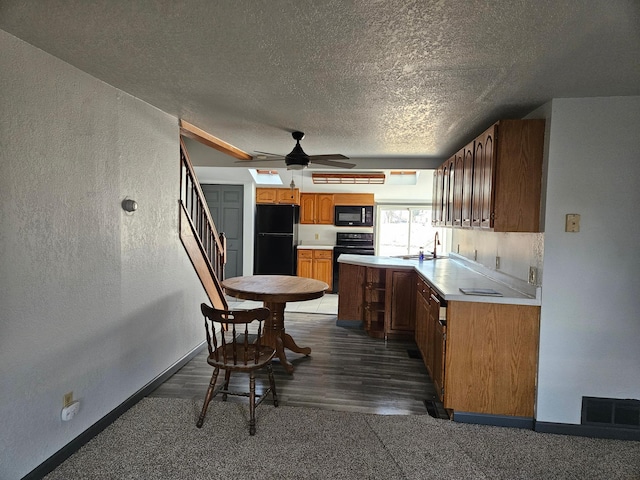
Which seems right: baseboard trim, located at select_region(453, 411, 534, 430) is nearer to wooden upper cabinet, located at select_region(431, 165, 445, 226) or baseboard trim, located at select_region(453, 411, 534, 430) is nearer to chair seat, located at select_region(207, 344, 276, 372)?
chair seat, located at select_region(207, 344, 276, 372)

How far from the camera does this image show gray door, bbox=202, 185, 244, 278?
257 inches

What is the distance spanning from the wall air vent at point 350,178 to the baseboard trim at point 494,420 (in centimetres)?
435

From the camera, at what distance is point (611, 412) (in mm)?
2342

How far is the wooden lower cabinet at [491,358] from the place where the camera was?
242 centimetres

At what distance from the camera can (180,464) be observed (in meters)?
1.97

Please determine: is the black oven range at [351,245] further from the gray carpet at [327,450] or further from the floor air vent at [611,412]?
the floor air vent at [611,412]

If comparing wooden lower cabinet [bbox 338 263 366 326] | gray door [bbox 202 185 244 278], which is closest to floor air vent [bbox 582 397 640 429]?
wooden lower cabinet [bbox 338 263 366 326]

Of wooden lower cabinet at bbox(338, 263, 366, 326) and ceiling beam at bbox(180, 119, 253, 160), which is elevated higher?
ceiling beam at bbox(180, 119, 253, 160)

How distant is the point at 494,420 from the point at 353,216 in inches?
188

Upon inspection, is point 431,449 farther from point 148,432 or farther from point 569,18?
point 569,18

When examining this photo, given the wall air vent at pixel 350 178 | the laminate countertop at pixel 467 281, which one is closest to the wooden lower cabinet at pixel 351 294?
the laminate countertop at pixel 467 281

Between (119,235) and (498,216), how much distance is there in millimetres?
2528

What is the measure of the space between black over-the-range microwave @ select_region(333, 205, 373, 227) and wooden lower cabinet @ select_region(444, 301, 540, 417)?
4.43 metres

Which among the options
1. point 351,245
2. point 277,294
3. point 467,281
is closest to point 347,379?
point 277,294
